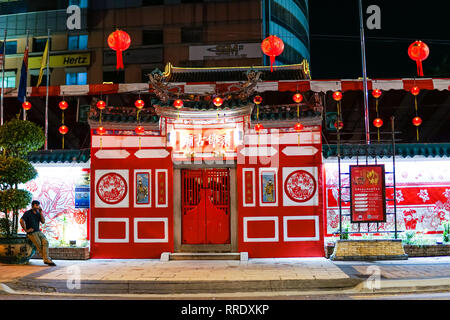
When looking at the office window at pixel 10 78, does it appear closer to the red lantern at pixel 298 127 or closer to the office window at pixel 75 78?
the office window at pixel 75 78

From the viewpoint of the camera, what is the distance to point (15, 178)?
10336 mm

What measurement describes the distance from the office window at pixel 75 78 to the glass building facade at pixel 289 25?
568 inches

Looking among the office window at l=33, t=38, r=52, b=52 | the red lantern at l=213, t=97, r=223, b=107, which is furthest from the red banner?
the office window at l=33, t=38, r=52, b=52

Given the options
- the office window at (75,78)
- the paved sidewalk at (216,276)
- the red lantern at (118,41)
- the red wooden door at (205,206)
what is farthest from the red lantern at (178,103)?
the office window at (75,78)

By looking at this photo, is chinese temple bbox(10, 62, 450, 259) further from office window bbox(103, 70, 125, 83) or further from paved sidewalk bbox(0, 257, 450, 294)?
office window bbox(103, 70, 125, 83)

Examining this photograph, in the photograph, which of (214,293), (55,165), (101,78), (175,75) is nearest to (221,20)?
(101,78)

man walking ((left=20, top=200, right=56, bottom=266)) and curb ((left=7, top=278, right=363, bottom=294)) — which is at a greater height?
man walking ((left=20, top=200, right=56, bottom=266))

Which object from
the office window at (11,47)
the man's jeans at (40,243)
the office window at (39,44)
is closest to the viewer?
the man's jeans at (40,243)

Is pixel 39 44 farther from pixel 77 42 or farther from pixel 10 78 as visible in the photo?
pixel 10 78

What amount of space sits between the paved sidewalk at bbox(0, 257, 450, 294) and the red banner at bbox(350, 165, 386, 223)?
124 cm

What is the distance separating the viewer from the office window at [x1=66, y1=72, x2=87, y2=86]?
33156mm

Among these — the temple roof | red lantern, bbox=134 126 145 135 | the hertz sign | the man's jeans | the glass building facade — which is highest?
the glass building facade

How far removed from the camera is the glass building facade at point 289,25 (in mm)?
32881

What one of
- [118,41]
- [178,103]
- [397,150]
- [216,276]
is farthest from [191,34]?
[216,276]
